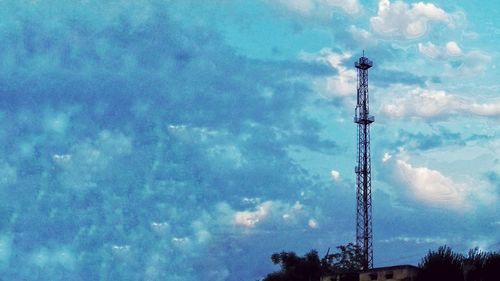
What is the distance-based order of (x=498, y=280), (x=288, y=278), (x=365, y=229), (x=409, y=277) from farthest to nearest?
(x=288, y=278) < (x=365, y=229) < (x=409, y=277) < (x=498, y=280)

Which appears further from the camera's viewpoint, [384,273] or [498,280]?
[384,273]

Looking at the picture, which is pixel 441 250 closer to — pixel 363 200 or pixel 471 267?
pixel 471 267

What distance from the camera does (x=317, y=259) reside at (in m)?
99.8

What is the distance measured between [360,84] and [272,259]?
27492 millimetres

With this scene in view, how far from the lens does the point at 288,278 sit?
96688 mm

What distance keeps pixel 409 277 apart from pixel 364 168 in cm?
2145

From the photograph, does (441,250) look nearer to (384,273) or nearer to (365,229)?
(384,273)

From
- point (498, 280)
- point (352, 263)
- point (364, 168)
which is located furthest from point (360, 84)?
point (498, 280)

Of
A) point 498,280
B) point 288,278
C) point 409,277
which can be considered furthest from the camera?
point 288,278

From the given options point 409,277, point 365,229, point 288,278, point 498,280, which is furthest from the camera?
point 288,278

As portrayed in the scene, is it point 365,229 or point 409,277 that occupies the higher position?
point 365,229

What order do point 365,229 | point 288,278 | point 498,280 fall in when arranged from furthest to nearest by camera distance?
point 288,278
point 365,229
point 498,280

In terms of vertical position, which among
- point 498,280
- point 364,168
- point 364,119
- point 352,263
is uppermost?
point 364,119

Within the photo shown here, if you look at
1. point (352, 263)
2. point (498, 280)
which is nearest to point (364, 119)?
point (352, 263)
